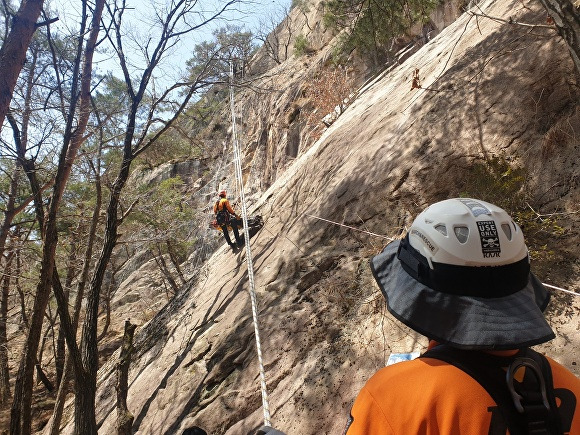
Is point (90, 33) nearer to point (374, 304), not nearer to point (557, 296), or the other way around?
point (374, 304)

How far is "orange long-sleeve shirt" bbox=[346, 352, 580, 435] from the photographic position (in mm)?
927

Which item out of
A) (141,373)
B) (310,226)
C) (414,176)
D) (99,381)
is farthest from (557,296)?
(99,381)

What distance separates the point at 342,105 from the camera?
40.5 feet

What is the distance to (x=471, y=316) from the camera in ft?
3.59

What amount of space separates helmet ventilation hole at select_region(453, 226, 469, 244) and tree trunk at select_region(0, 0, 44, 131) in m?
4.22

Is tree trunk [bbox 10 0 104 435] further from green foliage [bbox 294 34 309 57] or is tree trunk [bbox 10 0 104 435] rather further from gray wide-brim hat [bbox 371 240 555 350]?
green foliage [bbox 294 34 309 57]

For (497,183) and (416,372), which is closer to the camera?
(416,372)

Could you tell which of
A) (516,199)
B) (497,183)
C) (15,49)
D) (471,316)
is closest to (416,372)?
(471,316)

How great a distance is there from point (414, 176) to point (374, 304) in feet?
5.61

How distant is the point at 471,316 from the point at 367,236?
3658mm

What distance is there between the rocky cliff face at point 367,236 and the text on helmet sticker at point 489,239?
82.1 inches

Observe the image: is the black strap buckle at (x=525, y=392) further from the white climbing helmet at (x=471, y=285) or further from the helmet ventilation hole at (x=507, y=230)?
the helmet ventilation hole at (x=507, y=230)

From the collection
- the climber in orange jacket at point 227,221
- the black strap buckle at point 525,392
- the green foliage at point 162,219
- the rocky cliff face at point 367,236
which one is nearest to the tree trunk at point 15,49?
the rocky cliff face at point 367,236

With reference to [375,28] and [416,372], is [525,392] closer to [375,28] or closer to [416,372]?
[416,372]
